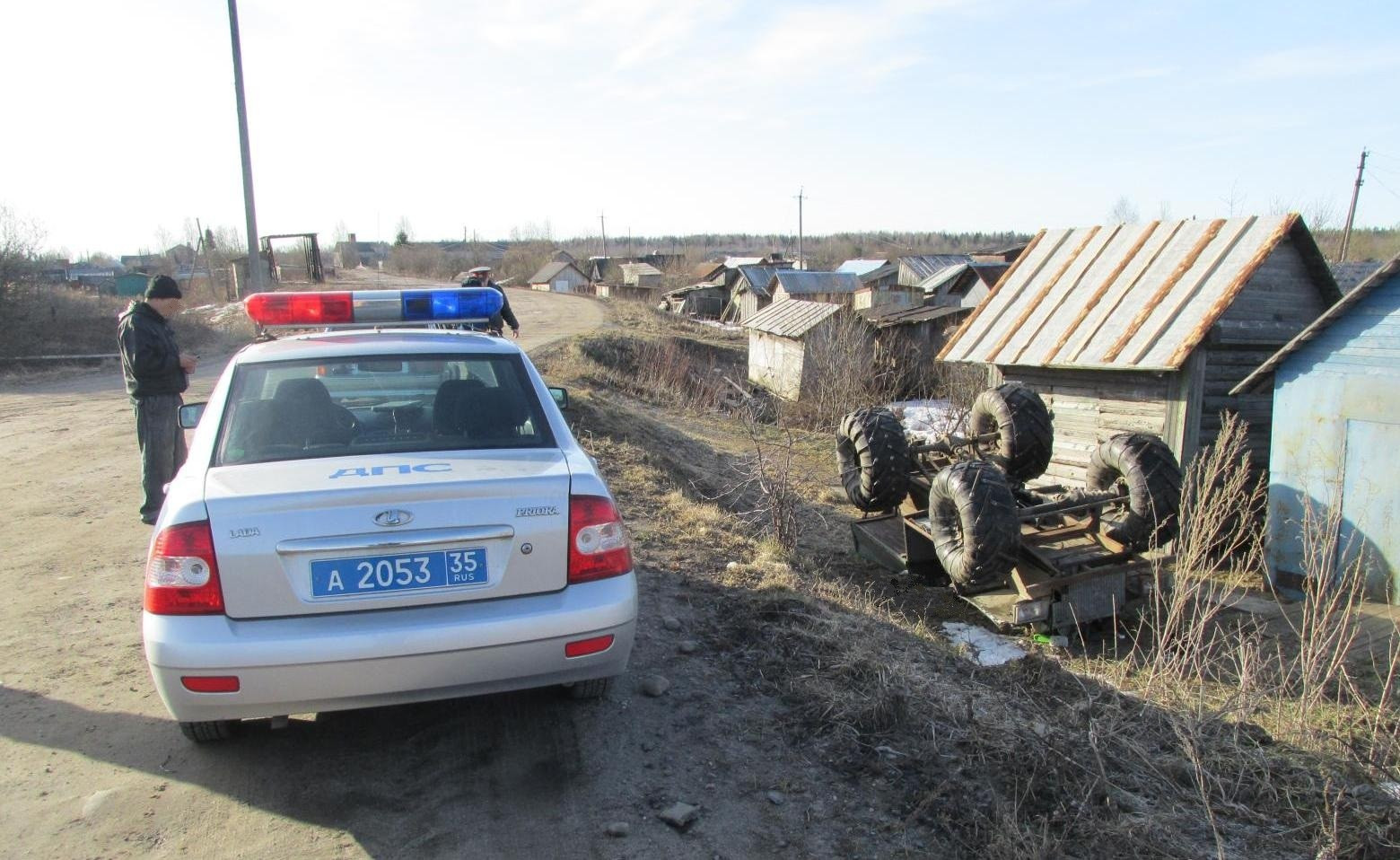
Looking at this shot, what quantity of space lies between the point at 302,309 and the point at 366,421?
969mm

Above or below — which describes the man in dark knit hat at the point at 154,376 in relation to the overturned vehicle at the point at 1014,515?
above

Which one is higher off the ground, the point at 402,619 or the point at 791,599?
the point at 402,619

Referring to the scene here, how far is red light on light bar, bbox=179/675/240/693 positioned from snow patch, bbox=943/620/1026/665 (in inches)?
197

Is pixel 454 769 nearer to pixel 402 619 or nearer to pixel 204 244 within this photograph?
pixel 402 619

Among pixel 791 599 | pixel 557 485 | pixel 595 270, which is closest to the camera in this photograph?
pixel 557 485

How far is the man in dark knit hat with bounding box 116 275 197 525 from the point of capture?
5.81m

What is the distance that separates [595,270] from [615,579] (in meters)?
74.8

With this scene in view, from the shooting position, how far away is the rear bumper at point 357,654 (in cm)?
279

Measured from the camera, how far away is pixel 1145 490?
296 inches

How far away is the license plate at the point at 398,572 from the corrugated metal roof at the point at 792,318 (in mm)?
22699

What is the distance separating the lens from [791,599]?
4988 mm

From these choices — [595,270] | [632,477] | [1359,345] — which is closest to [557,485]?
[632,477]

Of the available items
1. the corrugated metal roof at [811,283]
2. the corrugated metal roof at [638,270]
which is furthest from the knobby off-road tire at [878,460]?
the corrugated metal roof at [638,270]

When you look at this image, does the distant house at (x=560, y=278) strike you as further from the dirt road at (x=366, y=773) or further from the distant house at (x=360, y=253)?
the dirt road at (x=366, y=773)
